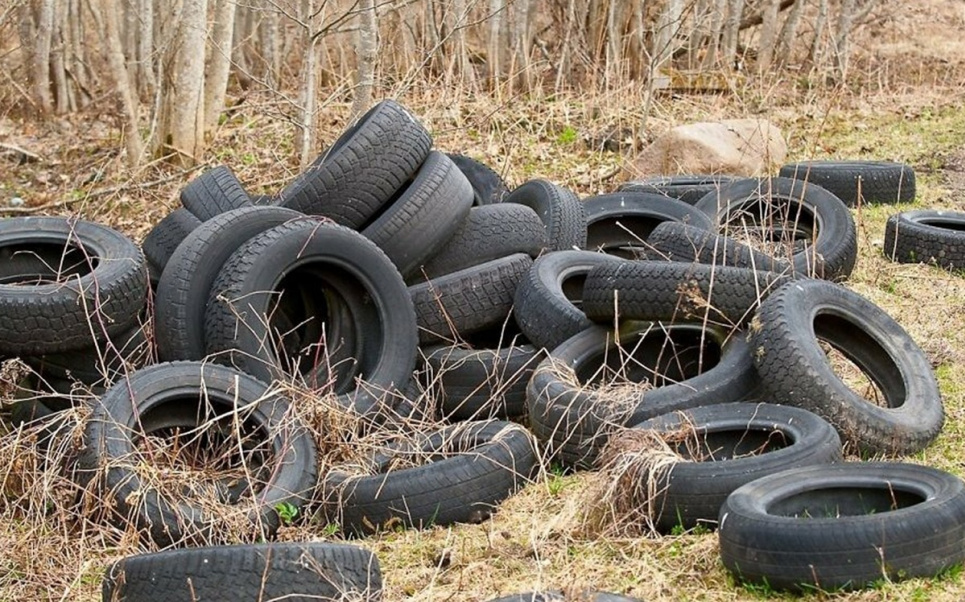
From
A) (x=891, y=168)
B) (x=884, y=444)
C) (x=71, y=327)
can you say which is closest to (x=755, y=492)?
(x=884, y=444)

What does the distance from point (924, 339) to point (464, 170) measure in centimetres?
415

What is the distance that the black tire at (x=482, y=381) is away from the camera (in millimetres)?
8352

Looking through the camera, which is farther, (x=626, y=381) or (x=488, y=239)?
(x=488, y=239)

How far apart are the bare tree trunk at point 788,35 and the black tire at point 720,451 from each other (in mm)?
15162

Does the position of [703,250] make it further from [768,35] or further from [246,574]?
[768,35]

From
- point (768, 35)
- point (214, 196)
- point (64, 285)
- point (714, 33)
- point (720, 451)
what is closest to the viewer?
point (720, 451)

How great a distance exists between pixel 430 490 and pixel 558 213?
12.8ft

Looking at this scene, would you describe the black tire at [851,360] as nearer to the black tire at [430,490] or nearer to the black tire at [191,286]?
the black tire at [430,490]

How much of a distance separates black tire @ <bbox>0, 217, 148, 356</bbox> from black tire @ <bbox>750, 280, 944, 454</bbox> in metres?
3.89

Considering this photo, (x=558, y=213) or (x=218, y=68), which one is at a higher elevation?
(x=218, y=68)

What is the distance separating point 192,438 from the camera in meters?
7.18

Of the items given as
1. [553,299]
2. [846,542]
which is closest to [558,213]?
[553,299]

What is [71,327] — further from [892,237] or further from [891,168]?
[891,168]

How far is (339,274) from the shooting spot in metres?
8.42
